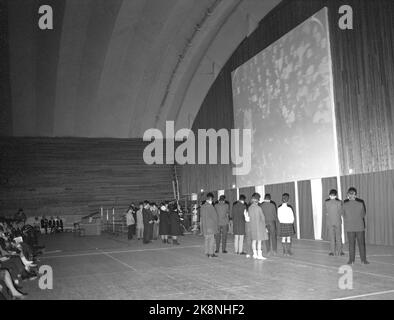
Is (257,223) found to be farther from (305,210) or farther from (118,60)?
(118,60)

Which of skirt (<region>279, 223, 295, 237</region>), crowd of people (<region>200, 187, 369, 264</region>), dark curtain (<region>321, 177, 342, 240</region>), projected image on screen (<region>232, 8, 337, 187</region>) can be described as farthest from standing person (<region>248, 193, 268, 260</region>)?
projected image on screen (<region>232, 8, 337, 187</region>)

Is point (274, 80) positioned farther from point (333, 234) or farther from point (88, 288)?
point (88, 288)

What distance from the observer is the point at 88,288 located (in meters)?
6.56

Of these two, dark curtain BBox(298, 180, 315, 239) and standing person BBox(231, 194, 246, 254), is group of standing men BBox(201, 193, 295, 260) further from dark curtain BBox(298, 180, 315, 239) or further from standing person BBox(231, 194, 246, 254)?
dark curtain BBox(298, 180, 315, 239)

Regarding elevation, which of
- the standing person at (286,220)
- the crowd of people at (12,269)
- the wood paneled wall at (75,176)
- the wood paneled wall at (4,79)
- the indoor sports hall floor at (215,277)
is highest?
the wood paneled wall at (4,79)

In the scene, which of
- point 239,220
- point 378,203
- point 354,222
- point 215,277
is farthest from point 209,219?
point 378,203

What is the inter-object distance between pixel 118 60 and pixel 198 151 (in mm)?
7674

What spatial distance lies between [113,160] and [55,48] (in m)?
8.53

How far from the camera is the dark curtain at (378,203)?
37.0 ft

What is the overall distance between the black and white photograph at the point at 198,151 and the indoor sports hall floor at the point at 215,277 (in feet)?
0.21

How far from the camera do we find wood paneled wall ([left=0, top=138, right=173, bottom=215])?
2547 centimetres

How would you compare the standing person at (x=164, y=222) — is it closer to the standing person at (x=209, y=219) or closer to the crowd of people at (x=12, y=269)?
the standing person at (x=209, y=219)

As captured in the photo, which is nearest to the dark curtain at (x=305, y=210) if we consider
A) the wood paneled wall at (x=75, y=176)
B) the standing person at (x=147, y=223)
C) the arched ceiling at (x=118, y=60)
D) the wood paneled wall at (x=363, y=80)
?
the wood paneled wall at (x=363, y=80)
